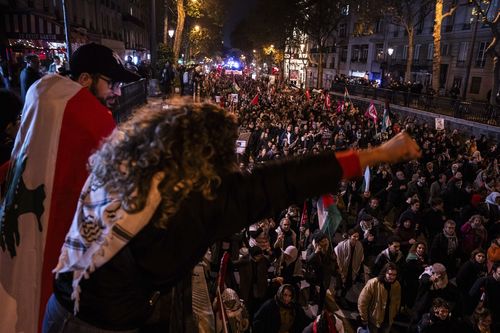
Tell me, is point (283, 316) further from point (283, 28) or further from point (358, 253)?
point (283, 28)

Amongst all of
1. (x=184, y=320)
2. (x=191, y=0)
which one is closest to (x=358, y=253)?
(x=184, y=320)

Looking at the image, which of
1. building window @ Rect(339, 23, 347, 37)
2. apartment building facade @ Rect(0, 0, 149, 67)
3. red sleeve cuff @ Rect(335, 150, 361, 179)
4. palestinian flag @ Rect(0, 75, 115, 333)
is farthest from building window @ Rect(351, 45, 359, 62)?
red sleeve cuff @ Rect(335, 150, 361, 179)

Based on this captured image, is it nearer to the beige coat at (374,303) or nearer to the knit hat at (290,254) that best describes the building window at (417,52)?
the knit hat at (290,254)

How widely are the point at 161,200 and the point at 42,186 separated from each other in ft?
3.15

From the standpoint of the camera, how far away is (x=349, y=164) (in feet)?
5.23

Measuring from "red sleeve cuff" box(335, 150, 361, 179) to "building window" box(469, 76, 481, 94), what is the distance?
132 ft

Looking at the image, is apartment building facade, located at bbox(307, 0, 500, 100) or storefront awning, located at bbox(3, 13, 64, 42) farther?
apartment building facade, located at bbox(307, 0, 500, 100)

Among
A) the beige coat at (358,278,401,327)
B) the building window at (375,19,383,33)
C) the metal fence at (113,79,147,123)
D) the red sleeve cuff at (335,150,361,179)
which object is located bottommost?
the beige coat at (358,278,401,327)

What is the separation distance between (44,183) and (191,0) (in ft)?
96.2

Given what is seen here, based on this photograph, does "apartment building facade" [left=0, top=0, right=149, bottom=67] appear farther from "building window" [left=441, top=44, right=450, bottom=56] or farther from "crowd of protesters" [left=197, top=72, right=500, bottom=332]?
"building window" [left=441, top=44, right=450, bottom=56]

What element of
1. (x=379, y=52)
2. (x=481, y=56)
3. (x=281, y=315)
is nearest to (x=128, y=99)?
(x=281, y=315)

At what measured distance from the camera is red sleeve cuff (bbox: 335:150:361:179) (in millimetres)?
1582

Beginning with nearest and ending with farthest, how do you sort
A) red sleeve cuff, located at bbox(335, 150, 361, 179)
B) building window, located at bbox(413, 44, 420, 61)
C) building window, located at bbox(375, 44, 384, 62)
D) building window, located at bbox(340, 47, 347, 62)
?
red sleeve cuff, located at bbox(335, 150, 361, 179) < building window, located at bbox(413, 44, 420, 61) < building window, located at bbox(375, 44, 384, 62) < building window, located at bbox(340, 47, 347, 62)

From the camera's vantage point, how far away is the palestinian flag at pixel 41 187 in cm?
203
